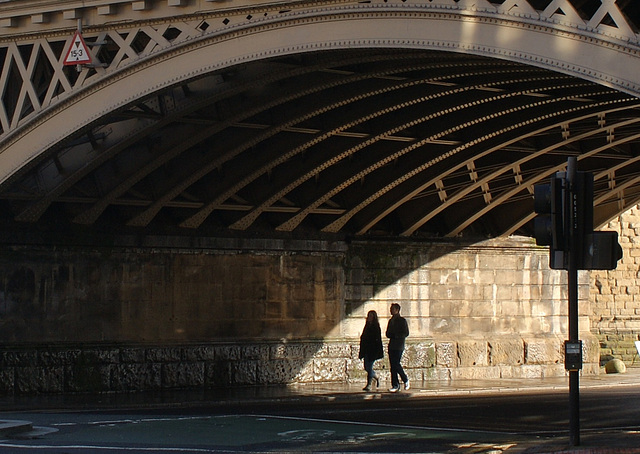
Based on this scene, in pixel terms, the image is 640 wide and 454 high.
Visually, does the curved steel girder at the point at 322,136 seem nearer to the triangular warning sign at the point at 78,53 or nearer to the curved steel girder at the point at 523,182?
the curved steel girder at the point at 523,182

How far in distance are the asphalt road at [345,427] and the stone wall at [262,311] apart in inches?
148

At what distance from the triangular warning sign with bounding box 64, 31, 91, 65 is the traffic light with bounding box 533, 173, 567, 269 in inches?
333

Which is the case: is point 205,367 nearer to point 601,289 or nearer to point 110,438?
point 110,438

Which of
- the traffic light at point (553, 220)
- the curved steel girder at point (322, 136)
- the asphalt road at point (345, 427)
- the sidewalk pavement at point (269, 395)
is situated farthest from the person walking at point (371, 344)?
the traffic light at point (553, 220)

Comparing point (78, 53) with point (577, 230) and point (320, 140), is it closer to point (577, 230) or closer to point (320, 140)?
point (320, 140)

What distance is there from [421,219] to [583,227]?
50.4ft

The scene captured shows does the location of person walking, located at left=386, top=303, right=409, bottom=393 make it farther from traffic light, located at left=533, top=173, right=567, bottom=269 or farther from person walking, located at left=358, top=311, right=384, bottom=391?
traffic light, located at left=533, top=173, right=567, bottom=269

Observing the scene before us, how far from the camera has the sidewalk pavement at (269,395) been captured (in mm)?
21047

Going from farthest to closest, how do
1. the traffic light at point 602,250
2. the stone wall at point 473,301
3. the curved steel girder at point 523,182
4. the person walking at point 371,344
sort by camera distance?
the stone wall at point 473,301
the person walking at point 371,344
the curved steel girder at point 523,182
the traffic light at point 602,250

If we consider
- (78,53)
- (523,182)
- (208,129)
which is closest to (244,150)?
(208,129)

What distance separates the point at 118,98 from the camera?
1862cm

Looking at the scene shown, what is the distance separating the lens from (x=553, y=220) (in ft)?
42.1

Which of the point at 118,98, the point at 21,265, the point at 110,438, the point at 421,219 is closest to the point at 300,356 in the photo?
the point at 421,219

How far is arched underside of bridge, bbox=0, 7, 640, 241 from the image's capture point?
18.1 m
